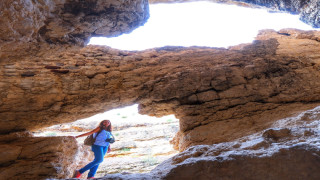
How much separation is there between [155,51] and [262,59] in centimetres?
314

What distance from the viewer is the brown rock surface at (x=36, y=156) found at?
3307mm

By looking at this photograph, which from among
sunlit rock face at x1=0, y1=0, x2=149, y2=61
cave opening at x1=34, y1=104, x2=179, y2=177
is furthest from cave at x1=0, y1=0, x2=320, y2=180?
cave opening at x1=34, y1=104, x2=179, y2=177

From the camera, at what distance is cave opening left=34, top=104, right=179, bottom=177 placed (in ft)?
21.3

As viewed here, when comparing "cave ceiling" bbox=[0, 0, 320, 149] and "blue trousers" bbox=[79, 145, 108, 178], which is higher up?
"cave ceiling" bbox=[0, 0, 320, 149]

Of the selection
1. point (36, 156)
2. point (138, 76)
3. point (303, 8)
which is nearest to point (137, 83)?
point (138, 76)

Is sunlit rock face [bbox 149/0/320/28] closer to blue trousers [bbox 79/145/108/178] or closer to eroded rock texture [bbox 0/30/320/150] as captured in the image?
eroded rock texture [bbox 0/30/320/150]

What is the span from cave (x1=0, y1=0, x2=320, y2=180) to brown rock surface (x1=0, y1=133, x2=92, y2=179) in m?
0.02

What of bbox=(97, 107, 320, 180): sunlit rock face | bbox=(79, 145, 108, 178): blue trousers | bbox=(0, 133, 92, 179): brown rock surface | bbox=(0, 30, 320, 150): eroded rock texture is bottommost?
bbox=(79, 145, 108, 178): blue trousers

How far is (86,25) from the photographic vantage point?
12.1 ft

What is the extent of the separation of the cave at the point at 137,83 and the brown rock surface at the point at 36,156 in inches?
0.7

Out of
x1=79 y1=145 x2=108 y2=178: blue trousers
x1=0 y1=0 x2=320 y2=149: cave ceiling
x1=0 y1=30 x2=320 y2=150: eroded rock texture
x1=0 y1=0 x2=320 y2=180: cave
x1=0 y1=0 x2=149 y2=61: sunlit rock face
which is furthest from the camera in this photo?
x1=79 y1=145 x2=108 y2=178: blue trousers

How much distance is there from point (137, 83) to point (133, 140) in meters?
4.54

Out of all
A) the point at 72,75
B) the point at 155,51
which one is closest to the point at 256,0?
the point at 155,51

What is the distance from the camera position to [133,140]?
28.4ft
